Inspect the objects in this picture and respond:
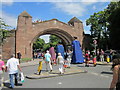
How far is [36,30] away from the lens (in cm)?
3675

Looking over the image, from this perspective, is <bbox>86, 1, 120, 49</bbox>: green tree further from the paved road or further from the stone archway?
the paved road

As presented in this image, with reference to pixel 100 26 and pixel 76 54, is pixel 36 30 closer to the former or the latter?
pixel 100 26

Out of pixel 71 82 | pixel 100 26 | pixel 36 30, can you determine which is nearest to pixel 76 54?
pixel 71 82

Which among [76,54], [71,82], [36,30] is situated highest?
[36,30]

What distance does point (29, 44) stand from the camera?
3581 cm

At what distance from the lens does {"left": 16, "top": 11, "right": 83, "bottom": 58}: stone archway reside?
3528 cm

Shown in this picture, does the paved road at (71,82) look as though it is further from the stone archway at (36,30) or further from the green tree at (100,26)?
the green tree at (100,26)

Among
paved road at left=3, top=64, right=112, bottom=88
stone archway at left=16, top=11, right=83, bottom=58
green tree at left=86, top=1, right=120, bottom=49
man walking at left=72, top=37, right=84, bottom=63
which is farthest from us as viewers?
green tree at left=86, top=1, right=120, bottom=49

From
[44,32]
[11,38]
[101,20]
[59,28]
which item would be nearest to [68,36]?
[59,28]

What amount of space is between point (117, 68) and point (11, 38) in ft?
109

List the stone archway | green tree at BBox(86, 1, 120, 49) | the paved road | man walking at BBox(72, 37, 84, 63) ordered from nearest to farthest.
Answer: the paved road → man walking at BBox(72, 37, 84, 63) → the stone archway → green tree at BBox(86, 1, 120, 49)

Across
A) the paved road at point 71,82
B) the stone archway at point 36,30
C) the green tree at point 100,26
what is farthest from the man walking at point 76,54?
the green tree at point 100,26

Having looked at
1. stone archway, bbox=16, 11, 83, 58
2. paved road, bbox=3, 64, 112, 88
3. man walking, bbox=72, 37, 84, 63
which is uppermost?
stone archway, bbox=16, 11, 83, 58

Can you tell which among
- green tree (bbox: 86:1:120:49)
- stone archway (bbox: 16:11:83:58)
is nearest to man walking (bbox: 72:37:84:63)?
stone archway (bbox: 16:11:83:58)
